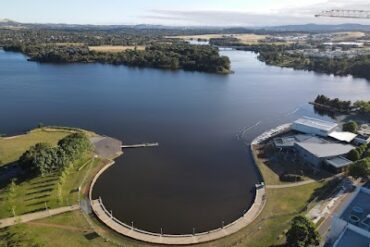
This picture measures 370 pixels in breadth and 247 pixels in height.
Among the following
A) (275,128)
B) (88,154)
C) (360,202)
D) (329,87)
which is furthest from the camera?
(329,87)

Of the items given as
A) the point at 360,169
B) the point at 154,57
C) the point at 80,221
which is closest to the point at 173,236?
the point at 80,221

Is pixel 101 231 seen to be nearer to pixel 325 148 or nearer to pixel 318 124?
pixel 325 148

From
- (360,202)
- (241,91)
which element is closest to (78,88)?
(241,91)

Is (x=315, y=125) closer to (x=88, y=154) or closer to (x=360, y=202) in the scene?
(x=360, y=202)

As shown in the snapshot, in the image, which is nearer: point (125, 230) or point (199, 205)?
point (125, 230)

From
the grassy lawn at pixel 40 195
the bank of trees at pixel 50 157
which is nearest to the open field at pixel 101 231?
the grassy lawn at pixel 40 195

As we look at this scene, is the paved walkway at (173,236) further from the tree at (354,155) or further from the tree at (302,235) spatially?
the tree at (354,155)

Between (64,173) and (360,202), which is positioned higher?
(360,202)

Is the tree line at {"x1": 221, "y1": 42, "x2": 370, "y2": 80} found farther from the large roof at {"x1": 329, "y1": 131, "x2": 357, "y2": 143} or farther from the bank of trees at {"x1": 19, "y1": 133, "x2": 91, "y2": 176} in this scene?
the bank of trees at {"x1": 19, "y1": 133, "x2": 91, "y2": 176}
